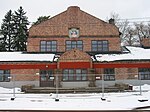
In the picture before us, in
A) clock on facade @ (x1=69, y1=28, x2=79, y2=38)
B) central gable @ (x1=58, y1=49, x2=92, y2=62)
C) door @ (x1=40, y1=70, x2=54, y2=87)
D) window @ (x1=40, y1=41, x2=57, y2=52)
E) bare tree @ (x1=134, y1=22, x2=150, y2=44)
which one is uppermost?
bare tree @ (x1=134, y1=22, x2=150, y2=44)

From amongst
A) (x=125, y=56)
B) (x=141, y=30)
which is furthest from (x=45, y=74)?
(x=141, y=30)

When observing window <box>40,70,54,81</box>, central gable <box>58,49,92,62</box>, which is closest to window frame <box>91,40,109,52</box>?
central gable <box>58,49,92,62</box>

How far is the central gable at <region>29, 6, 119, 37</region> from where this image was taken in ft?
144

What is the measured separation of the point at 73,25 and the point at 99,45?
5.22 meters

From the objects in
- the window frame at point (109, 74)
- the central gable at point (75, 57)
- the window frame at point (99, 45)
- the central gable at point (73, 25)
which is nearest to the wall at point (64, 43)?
the window frame at point (99, 45)

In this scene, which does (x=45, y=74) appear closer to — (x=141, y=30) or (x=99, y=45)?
(x=99, y=45)

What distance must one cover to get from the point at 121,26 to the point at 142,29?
18.6 ft

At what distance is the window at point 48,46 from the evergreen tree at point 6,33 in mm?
25366

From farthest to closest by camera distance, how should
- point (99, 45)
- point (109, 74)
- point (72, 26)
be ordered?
point (72, 26), point (99, 45), point (109, 74)

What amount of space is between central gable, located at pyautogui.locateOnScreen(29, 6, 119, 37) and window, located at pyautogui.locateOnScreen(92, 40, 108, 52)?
1.19 meters

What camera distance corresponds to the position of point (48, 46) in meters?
43.7

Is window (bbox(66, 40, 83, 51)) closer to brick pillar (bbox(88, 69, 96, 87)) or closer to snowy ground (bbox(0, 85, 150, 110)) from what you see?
brick pillar (bbox(88, 69, 96, 87))

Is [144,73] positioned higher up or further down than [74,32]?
further down

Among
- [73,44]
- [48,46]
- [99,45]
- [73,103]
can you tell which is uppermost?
[73,44]
